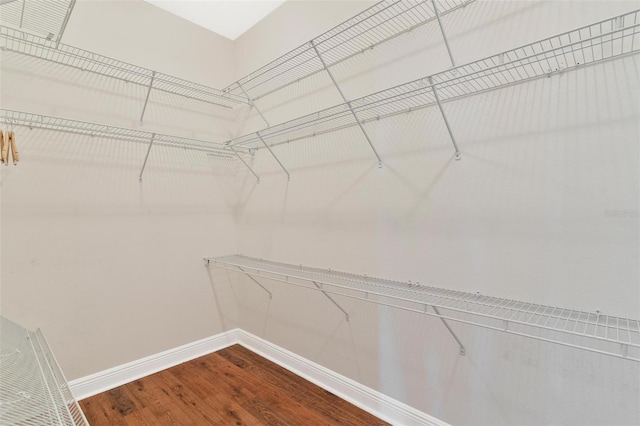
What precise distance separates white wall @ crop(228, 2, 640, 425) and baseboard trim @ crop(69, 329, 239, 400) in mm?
954

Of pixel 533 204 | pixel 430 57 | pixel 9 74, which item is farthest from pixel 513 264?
pixel 9 74

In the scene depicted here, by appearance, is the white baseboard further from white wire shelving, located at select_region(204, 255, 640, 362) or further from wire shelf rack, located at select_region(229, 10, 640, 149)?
wire shelf rack, located at select_region(229, 10, 640, 149)

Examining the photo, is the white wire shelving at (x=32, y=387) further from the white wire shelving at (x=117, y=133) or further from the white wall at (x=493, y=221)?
the white wall at (x=493, y=221)

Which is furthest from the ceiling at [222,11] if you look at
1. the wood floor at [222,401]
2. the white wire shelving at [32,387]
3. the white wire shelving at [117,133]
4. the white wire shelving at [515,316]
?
the wood floor at [222,401]

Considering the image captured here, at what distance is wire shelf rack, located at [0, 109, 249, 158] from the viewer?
1.66m

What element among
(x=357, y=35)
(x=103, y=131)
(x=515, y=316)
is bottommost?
(x=515, y=316)

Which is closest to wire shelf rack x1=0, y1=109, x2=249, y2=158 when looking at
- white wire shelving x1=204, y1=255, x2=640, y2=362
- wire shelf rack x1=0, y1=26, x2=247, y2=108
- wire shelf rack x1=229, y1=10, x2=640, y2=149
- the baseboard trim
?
wire shelf rack x1=0, y1=26, x2=247, y2=108

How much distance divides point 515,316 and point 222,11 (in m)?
2.57

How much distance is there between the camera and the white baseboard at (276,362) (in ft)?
5.31

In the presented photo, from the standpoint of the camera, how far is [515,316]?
3.76 feet

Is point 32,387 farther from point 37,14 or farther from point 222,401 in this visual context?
point 37,14

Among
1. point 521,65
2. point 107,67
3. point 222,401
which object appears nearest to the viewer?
point 521,65

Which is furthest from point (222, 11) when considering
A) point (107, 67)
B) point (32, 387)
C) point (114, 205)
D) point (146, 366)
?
point (146, 366)

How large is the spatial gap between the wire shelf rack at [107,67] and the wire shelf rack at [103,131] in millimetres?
319
